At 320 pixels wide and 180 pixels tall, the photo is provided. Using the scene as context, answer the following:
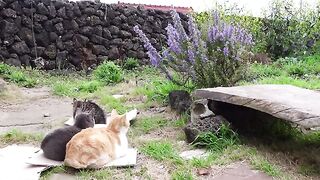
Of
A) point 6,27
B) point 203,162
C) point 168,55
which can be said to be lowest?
point 203,162

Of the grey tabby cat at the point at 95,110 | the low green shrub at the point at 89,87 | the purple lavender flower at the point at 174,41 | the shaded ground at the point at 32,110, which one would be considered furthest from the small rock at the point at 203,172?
the low green shrub at the point at 89,87

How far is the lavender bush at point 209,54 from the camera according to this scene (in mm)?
4105

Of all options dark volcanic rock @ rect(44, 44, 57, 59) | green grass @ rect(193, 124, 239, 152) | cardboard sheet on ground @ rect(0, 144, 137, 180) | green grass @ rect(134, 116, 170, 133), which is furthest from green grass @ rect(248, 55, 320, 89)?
dark volcanic rock @ rect(44, 44, 57, 59)

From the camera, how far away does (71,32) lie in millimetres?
8711

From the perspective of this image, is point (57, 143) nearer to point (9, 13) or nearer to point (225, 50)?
point (225, 50)

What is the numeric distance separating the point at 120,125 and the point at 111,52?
21.2ft

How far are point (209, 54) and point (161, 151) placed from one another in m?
1.62

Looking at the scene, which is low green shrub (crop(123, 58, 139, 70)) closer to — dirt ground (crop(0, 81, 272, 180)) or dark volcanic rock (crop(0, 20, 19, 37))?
dark volcanic rock (crop(0, 20, 19, 37))

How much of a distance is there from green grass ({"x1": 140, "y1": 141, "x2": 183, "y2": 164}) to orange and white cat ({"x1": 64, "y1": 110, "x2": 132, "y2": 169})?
0.67ft

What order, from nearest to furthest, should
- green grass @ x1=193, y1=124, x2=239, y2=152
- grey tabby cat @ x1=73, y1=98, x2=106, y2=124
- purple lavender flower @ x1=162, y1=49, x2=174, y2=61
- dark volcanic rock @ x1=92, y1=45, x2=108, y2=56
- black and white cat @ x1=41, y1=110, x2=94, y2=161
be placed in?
1. black and white cat @ x1=41, y1=110, x2=94, y2=161
2. green grass @ x1=193, y1=124, x2=239, y2=152
3. grey tabby cat @ x1=73, y1=98, x2=106, y2=124
4. purple lavender flower @ x1=162, y1=49, x2=174, y2=61
5. dark volcanic rock @ x1=92, y1=45, x2=108, y2=56

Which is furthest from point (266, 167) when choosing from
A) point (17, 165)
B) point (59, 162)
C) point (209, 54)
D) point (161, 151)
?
point (209, 54)

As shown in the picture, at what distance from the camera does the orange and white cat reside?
2.55 m

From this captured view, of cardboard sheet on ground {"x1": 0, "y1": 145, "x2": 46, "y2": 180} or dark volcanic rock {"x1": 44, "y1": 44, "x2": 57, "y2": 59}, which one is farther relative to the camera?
dark volcanic rock {"x1": 44, "y1": 44, "x2": 57, "y2": 59}

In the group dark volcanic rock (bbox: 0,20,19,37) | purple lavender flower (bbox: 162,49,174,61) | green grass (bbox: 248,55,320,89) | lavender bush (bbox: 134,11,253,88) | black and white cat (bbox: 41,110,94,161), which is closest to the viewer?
black and white cat (bbox: 41,110,94,161)
